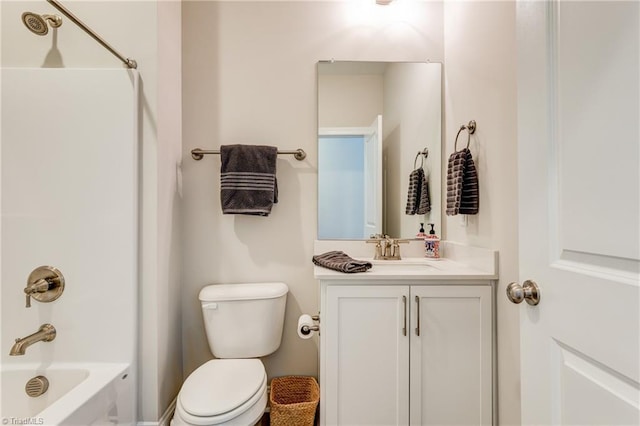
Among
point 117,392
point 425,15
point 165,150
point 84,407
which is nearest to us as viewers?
point 84,407

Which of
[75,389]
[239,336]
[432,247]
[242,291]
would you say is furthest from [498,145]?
[75,389]

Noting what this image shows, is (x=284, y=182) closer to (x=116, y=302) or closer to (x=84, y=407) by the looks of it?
(x=116, y=302)

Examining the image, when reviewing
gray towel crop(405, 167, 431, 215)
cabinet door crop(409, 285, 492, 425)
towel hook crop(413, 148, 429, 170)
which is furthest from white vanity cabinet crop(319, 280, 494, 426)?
towel hook crop(413, 148, 429, 170)

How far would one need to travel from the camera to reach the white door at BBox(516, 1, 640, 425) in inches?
22.0

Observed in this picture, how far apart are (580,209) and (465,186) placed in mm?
876

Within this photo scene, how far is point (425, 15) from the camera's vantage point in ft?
6.29

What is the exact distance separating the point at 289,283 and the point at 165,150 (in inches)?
38.8

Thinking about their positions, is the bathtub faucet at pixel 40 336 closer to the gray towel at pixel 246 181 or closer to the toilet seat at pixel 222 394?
the toilet seat at pixel 222 394

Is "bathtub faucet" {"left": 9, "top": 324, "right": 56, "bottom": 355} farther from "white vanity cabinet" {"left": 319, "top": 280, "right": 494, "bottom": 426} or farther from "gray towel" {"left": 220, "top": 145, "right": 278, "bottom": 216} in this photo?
"white vanity cabinet" {"left": 319, "top": 280, "right": 494, "bottom": 426}

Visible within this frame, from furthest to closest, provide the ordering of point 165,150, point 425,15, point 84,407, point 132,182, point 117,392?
point 425,15 → point 165,150 → point 132,182 → point 117,392 → point 84,407

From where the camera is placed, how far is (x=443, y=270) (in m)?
1.45

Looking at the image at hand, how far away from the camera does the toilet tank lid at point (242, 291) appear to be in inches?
64.7

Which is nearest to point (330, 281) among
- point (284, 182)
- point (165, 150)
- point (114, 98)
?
point (284, 182)

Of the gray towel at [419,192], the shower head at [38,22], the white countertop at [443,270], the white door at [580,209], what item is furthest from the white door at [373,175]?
the shower head at [38,22]
